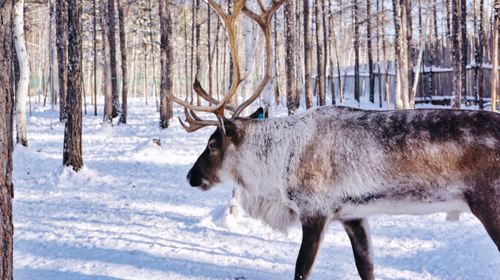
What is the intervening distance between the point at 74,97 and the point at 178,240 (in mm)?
4796

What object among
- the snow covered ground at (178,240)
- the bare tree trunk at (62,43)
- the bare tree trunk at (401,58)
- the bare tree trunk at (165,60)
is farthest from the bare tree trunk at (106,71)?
the bare tree trunk at (401,58)

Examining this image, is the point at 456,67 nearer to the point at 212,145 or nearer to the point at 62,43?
the point at 62,43

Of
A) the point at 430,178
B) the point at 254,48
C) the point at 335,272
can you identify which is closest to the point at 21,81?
the point at 254,48

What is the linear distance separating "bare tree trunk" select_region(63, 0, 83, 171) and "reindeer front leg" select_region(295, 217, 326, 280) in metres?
6.86

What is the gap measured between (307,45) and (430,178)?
52.6ft

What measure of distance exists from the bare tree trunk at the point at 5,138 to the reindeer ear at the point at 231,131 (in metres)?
1.72

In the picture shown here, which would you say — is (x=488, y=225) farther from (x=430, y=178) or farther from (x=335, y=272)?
(x=335, y=272)

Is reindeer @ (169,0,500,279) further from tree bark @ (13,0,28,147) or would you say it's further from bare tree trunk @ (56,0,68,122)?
bare tree trunk @ (56,0,68,122)

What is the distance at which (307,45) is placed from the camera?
747 inches

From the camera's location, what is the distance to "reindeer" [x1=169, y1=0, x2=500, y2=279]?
10.9 ft

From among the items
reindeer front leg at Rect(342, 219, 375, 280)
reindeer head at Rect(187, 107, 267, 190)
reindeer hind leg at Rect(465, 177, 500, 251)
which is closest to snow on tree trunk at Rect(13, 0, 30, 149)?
reindeer head at Rect(187, 107, 267, 190)

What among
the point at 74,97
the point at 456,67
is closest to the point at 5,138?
the point at 74,97

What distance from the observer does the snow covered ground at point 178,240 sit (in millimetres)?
4602

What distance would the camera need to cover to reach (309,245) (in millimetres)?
3643
